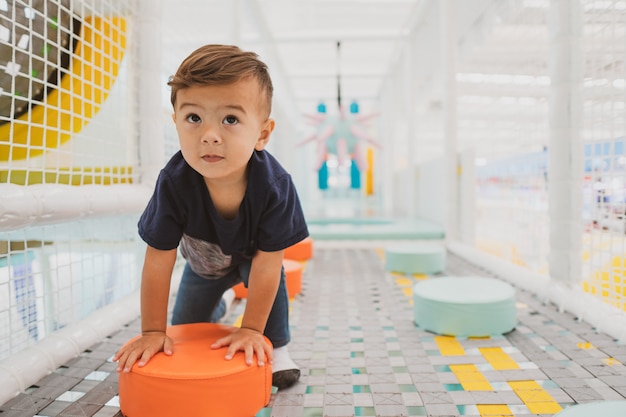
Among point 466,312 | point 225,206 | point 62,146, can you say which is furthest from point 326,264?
point 225,206

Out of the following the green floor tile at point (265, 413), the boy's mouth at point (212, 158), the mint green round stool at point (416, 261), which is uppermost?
the boy's mouth at point (212, 158)

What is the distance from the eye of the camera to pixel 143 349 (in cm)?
77

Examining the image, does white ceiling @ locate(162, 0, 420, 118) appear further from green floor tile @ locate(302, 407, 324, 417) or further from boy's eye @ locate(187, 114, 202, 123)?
green floor tile @ locate(302, 407, 324, 417)

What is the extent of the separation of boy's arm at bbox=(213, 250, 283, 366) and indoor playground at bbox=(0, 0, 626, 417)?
0.05 meters

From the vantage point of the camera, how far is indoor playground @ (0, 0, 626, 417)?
2.58ft

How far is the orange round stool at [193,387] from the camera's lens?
690mm

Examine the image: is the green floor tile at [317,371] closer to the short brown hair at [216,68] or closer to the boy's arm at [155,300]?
the boy's arm at [155,300]

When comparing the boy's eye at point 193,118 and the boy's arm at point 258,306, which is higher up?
the boy's eye at point 193,118

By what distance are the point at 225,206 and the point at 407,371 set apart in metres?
0.49

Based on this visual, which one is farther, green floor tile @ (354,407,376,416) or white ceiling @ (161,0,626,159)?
white ceiling @ (161,0,626,159)

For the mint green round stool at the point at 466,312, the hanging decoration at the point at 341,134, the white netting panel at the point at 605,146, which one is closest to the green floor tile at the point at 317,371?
the mint green round stool at the point at 466,312

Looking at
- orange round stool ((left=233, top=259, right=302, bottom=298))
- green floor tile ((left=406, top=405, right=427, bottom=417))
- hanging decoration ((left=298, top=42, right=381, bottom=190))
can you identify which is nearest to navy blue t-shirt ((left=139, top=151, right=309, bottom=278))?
green floor tile ((left=406, top=405, right=427, bottom=417))

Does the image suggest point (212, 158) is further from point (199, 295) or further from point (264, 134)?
point (199, 295)

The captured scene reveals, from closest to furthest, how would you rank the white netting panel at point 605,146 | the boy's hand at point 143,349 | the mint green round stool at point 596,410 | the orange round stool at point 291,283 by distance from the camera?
the mint green round stool at point 596,410 → the boy's hand at point 143,349 → the white netting panel at point 605,146 → the orange round stool at point 291,283
